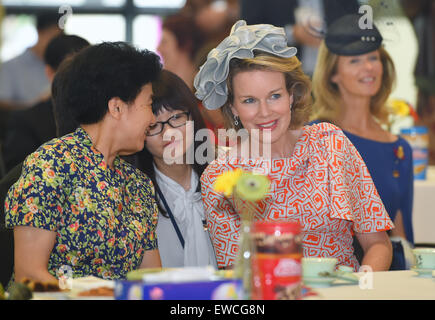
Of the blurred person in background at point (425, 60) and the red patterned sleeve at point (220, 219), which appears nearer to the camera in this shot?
the red patterned sleeve at point (220, 219)

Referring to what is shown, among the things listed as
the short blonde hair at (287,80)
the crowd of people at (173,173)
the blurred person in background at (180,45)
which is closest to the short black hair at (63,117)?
the crowd of people at (173,173)

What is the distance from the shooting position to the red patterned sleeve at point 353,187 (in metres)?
2.28

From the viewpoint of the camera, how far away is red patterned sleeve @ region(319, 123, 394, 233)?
2.28 meters

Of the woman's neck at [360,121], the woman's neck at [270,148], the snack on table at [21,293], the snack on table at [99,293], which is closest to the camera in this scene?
the snack on table at [21,293]

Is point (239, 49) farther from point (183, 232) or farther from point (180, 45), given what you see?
point (180, 45)

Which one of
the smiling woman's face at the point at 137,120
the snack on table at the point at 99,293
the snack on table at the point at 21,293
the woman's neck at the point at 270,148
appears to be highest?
the smiling woman's face at the point at 137,120

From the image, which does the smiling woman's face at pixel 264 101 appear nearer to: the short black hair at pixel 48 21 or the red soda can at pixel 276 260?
the red soda can at pixel 276 260

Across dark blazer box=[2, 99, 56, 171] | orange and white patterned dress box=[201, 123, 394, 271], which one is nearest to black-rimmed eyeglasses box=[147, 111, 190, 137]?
orange and white patterned dress box=[201, 123, 394, 271]

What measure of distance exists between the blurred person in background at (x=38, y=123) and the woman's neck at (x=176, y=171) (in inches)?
41.5

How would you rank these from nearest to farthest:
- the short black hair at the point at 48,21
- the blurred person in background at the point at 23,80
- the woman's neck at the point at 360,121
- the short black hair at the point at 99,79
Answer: the short black hair at the point at 99,79, the woman's neck at the point at 360,121, the short black hair at the point at 48,21, the blurred person in background at the point at 23,80

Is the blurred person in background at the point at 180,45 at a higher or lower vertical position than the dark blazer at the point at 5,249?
higher

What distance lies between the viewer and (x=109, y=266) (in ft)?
6.74
